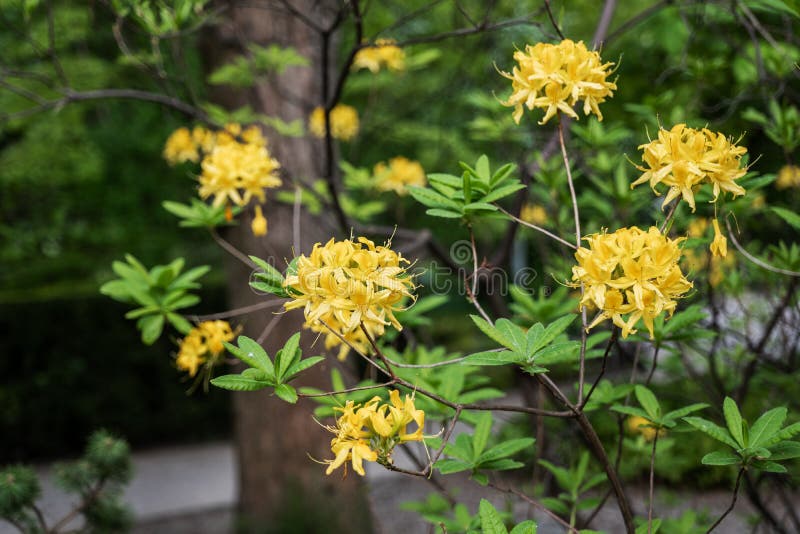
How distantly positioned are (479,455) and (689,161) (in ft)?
2.28

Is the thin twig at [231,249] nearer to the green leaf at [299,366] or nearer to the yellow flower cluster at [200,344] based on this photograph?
the yellow flower cluster at [200,344]

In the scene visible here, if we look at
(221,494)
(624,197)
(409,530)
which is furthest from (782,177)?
(221,494)

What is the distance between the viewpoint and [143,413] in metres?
6.67

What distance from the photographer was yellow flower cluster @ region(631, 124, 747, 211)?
1.18 meters

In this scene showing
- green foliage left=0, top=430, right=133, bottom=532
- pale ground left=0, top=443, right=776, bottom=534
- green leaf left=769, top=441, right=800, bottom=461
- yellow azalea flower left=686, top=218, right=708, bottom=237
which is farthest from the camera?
pale ground left=0, top=443, right=776, bottom=534

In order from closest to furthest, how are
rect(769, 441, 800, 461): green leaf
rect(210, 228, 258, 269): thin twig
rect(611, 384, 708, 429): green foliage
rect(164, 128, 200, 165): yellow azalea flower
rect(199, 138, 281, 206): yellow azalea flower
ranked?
rect(769, 441, 800, 461): green leaf, rect(611, 384, 708, 429): green foliage, rect(210, 228, 258, 269): thin twig, rect(199, 138, 281, 206): yellow azalea flower, rect(164, 128, 200, 165): yellow azalea flower

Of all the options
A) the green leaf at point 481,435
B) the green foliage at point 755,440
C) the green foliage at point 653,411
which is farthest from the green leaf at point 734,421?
the green leaf at point 481,435

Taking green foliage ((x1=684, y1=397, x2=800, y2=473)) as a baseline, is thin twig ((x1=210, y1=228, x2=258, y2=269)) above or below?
above

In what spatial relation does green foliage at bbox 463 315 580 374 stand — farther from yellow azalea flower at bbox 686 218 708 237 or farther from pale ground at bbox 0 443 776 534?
pale ground at bbox 0 443 776 534

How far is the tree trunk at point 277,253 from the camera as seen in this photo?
327 cm

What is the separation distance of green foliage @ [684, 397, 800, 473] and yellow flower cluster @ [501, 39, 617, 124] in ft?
2.05

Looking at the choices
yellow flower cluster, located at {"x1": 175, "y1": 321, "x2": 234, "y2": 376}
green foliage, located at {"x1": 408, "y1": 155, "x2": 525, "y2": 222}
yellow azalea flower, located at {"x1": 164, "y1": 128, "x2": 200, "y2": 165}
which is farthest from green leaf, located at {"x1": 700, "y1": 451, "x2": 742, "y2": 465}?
yellow azalea flower, located at {"x1": 164, "y1": 128, "x2": 200, "y2": 165}

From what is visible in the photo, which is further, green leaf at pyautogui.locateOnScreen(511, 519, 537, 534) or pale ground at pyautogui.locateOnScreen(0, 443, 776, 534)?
pale ground at pyautogui.locateOnScreen(0, 443, 776, 534)

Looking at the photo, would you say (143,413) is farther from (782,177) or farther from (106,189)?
(782,177)
